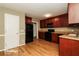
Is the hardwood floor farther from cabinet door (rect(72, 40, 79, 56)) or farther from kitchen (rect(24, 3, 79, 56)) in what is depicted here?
cabinet door (rect(72, 40, 79, 56))

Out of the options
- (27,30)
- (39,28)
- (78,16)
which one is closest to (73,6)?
(78,16)

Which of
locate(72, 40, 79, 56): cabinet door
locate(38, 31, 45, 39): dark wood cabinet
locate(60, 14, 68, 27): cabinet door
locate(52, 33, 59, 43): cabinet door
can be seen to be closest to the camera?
locate(72, 40, 79, 56): cabinet door

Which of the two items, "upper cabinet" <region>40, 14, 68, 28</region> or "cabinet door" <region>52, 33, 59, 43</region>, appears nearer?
"upper cabinet" <region>40, 14, 68, 28</region>

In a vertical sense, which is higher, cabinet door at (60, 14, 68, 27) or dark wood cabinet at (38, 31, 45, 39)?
cabinet door at (60, 14, 68, 27)

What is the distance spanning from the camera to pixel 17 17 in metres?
4.96

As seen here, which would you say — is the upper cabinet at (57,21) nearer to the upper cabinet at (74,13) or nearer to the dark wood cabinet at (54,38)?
the dark wood cabinet at (54,38)

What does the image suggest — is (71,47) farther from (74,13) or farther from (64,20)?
(64,20)

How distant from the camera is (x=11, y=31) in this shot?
4.55 m

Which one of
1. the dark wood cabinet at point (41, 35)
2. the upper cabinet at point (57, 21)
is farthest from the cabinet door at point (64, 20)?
the dark wood cabinet at point (41, 35)

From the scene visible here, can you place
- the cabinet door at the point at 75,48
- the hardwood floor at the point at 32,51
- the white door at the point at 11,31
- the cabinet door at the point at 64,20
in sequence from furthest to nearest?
the cabinet door at the point at 64,20 → the white door at the point at 11,31 → the hardwood floor at the point at 32,51 → the cabinet door at the point at 75,48

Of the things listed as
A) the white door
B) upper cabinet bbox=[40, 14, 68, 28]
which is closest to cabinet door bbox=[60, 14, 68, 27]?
upper cabinet bbox=[40, 14, 68, 28]

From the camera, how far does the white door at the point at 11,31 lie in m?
4.35

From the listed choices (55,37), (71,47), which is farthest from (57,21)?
(71,47)

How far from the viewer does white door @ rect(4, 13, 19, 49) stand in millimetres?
4351
